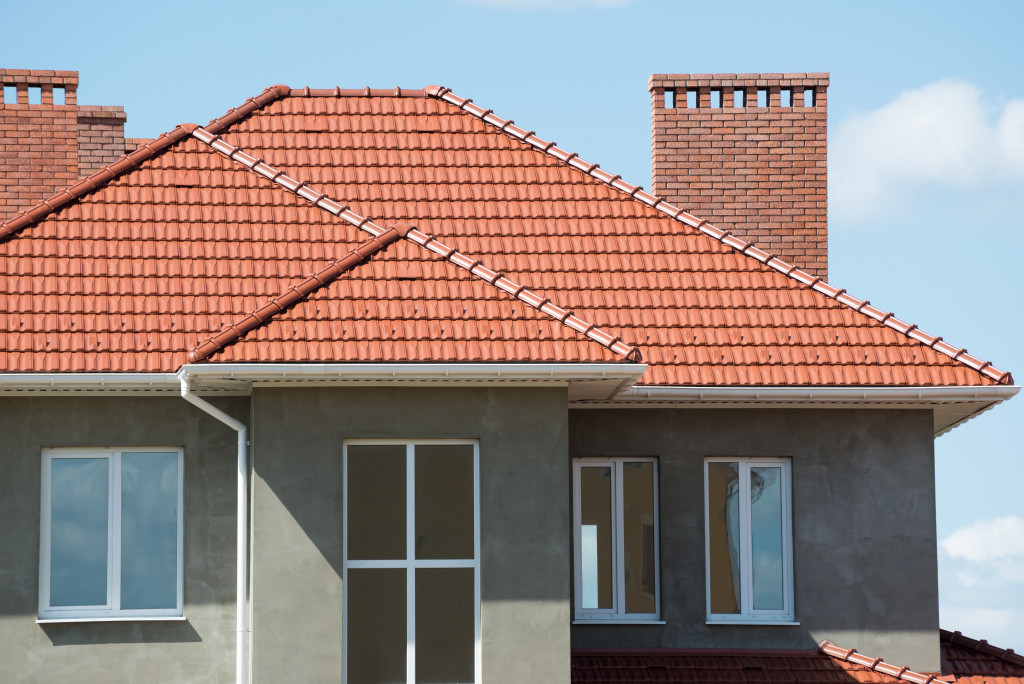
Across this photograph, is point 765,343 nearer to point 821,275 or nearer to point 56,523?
point 821,275

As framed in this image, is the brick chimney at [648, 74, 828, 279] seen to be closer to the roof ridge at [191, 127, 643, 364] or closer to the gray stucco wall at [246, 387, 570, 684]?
the roof ridge at [191, 127, 643, 364]

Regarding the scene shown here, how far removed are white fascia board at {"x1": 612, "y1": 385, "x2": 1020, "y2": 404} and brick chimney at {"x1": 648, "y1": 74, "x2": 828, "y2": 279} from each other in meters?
4.50

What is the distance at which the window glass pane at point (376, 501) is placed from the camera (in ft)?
39.7

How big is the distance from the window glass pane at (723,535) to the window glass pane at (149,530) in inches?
212

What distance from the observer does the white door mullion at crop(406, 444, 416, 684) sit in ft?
39.1

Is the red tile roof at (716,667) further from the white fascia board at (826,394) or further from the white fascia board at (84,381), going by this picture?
the white fascia board at (84,381)

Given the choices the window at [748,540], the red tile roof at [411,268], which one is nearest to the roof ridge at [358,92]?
the red tile roof at [411,268]

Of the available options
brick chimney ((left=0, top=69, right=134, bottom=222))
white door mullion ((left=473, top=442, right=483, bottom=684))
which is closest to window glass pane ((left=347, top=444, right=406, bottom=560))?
white door mullion ((left=473, top=442, right=483, bottom=684))

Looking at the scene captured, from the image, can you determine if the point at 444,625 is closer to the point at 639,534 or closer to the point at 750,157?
the point at 639,534

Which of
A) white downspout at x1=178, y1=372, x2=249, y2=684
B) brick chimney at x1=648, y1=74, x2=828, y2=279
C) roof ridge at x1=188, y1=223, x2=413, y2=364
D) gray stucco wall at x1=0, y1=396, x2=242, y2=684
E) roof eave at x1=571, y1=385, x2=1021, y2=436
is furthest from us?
brick chimney at x1=648, y1=74, x2=828, y2=279

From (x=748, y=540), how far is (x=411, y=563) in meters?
4.09

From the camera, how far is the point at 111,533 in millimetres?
12977

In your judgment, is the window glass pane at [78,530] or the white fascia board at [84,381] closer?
the white fascia board at [84,381]

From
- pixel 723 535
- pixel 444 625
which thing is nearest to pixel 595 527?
pixel 723 535
